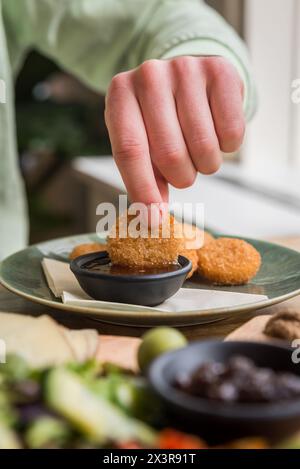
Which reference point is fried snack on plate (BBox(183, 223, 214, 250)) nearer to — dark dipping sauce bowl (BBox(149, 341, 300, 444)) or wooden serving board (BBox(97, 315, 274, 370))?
wooden serving board (BBox(97, 315, 274, 370))

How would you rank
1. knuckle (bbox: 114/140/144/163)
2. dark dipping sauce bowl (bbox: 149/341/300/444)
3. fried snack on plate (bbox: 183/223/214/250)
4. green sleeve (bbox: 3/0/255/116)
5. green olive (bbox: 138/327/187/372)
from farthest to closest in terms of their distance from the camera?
green sleeve (bbox: 3/0/255/116) → fried snack on plate (bbox: 183/223/214/250) → knuckle (bbox: 114/140/144/163) → green olive (bbox: 138/327/187/372) → dark dipping sauce bowl (bbox: 149/341/300/444)

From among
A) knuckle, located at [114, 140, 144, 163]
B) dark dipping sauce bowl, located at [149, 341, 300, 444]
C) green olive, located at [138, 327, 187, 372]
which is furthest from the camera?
knuckle, located at [114, 140, 144, 163]

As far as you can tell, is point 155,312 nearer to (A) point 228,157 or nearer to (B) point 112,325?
(B) point 112,325

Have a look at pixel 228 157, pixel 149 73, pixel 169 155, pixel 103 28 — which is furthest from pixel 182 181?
pixel 228 157

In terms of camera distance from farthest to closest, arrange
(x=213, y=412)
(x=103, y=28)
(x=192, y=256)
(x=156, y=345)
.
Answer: (x=103, y=28)
(x=192, y=256)
(x=156, y=345)
(x=213, y=412)

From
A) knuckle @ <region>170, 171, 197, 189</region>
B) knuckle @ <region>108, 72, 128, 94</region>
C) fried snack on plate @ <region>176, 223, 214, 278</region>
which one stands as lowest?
fried snack on plate @ <region>176, 223, 214, 278</region>

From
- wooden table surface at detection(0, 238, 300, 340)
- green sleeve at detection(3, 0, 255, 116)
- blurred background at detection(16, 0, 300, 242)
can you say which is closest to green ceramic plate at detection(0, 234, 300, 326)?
wooden table surface at detection(0, 238, 300, 340)

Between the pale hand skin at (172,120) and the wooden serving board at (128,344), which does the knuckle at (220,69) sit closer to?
the pale hand skin at (172,120)
